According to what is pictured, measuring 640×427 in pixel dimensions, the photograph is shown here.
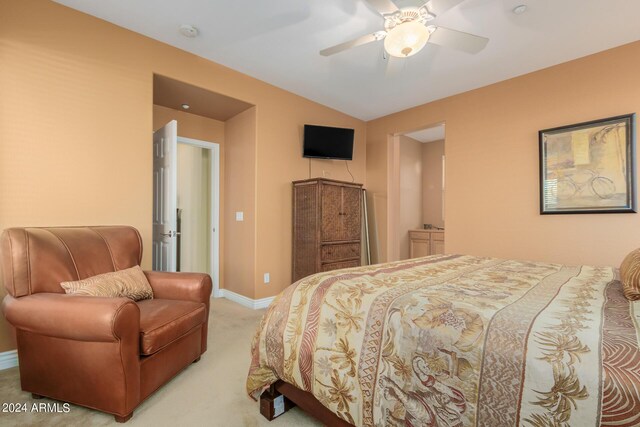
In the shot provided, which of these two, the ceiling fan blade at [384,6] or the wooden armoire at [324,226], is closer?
the ceiling fan blade at [384,6]

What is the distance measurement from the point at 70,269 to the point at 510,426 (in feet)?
7.97

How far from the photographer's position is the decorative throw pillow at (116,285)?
1.78m

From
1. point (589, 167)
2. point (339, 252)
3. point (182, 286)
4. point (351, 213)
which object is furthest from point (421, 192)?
point (182, 286)

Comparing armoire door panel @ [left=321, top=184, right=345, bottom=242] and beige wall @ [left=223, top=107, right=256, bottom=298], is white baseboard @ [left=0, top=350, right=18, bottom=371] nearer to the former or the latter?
beige wall @ [left=223, top=107, right=256, bottom=298]

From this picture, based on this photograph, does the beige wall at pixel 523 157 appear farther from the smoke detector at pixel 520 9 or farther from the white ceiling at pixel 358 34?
the smoke detector at pixel 520 9

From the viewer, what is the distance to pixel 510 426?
0.80 m

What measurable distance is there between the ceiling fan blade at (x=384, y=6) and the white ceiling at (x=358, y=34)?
0.26 feet

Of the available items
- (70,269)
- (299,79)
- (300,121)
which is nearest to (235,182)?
(300,121)

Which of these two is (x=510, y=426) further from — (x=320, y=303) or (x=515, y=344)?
(x=320, y=303)

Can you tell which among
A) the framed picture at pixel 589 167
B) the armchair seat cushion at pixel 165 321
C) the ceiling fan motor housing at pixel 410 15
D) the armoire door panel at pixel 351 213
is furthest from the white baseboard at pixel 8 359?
the framed picture at pixel 589 167

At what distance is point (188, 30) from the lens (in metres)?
2.54

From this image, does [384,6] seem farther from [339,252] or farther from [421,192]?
[421,192]

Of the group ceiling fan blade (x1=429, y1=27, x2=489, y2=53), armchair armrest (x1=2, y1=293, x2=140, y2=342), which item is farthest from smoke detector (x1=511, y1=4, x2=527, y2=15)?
armchair armrest (x1=2, y1=293, x2=140, y2=342)

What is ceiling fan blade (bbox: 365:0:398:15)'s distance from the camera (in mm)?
1767
